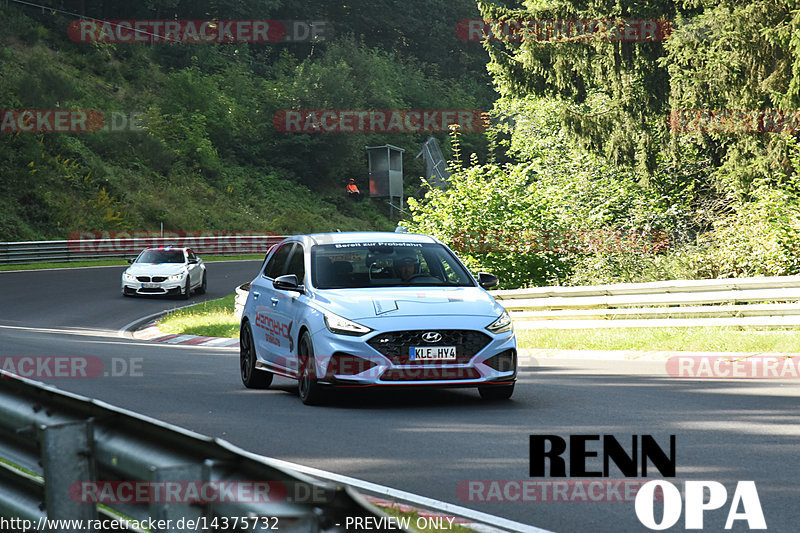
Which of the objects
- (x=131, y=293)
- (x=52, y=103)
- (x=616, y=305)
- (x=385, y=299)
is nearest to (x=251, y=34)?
(x=52, y=103)

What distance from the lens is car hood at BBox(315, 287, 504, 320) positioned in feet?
34.6

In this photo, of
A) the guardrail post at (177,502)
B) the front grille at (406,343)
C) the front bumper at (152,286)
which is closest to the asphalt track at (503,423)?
the front grille at (406,343)

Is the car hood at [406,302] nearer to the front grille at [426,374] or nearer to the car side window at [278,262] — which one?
the front grille at [426,374]

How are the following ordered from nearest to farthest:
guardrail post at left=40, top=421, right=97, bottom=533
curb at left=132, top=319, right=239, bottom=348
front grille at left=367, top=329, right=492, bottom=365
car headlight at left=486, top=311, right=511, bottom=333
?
guardrail post at left=40, top=421, right=97, bottom=533, front grille at left=367, top=329, right=492, bottom=365, car headlight at left=486, top=311, right=511, bottom=333, curb at left=132, top=319, right=239, bottom=348

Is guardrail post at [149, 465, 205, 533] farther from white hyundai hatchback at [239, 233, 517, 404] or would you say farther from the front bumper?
the front bumper

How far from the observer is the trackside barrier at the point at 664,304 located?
16391mm

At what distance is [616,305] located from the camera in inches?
751

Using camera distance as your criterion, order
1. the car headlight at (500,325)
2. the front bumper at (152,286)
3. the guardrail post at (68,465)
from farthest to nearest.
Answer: the front bumper at (152,286)
the car headlight at (500,325)
the guardrail post at (68,465)

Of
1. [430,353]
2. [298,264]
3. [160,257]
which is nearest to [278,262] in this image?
[298,264]

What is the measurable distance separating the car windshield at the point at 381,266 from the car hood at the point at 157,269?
2175 centimetres

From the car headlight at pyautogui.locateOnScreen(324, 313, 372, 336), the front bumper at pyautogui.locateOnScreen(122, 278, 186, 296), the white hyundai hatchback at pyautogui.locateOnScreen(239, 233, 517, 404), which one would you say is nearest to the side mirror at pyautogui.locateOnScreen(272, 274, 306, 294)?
the white hyundai hatchback at pyautogui.locateOnScreen(239, 233, 517, 404)

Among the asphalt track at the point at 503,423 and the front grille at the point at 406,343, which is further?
the front grille at the point at 406,343

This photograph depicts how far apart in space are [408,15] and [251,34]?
1753cm

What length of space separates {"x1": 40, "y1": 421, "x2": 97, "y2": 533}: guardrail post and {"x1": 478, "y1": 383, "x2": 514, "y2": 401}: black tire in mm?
7779
